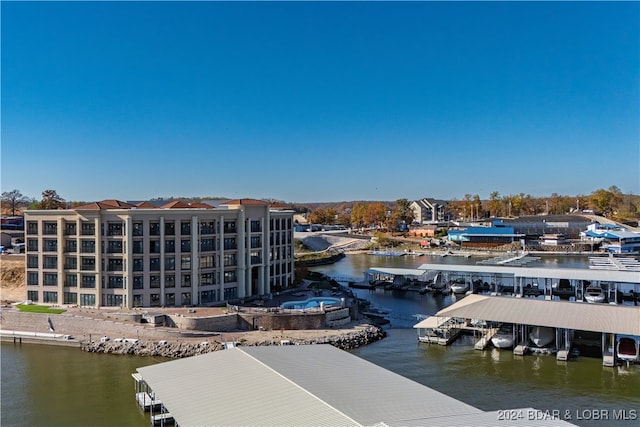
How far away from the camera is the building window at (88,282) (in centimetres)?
3161

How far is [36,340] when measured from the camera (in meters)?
28.0

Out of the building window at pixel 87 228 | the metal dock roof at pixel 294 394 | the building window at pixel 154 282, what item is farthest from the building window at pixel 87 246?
the metal dock roof at pixel 294 394

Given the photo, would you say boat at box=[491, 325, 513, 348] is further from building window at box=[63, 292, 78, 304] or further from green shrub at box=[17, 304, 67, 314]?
building window at box=[63, 292, 78, 304]

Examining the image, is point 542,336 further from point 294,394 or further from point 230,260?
point 230,260

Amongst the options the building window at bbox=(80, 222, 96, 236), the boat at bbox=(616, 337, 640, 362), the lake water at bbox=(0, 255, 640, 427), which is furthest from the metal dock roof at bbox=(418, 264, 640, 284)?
the building window at bbox=(80, 222, 96, 236)

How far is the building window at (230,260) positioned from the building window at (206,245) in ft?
4.10

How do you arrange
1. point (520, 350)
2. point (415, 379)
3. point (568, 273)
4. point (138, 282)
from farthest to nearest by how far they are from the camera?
point (568, 273), point (138, 282), point (520, 350), point (415, 379)

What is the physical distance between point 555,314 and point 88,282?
26.3 m

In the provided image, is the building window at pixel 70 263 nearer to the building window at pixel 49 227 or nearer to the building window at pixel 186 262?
the building window at pixel 49 227

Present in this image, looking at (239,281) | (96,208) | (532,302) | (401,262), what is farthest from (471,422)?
(401,262)

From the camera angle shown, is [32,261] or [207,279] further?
[32,261]

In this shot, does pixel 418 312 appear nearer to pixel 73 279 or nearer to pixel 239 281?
pixel 239 281

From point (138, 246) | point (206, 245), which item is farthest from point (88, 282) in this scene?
point (206, 245)

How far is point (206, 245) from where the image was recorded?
108 ft
